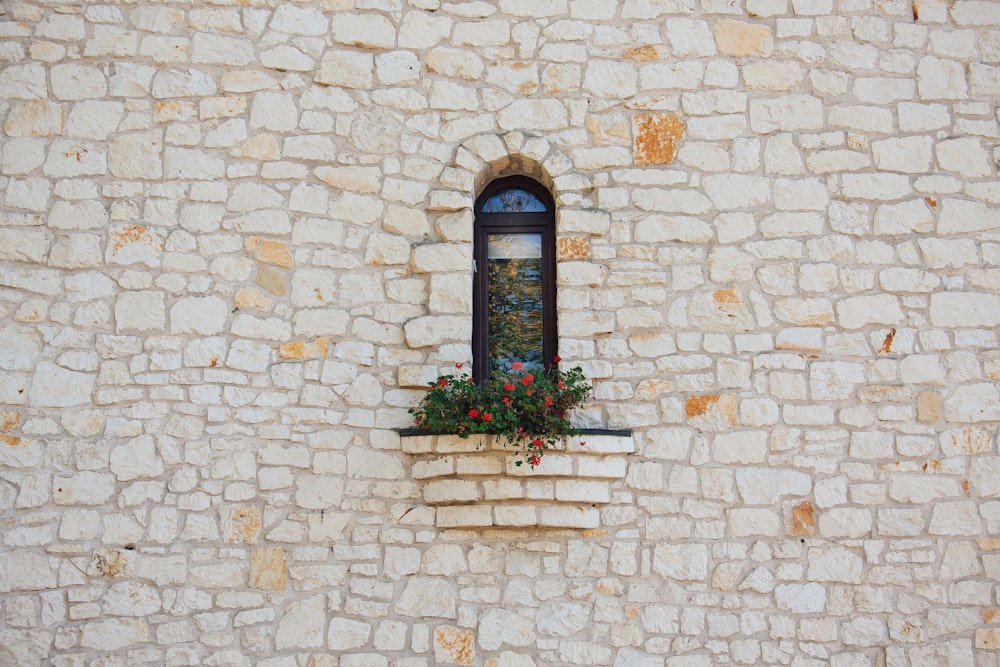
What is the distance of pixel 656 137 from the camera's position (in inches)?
184

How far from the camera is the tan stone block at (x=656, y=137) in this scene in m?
4.65

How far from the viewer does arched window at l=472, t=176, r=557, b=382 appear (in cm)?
464

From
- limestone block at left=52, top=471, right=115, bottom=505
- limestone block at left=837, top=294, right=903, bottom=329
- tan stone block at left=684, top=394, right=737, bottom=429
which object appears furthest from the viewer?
limestone block at left=837, top=294, right=903, bottom=329

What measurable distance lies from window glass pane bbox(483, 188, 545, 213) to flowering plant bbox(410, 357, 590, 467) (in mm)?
1048

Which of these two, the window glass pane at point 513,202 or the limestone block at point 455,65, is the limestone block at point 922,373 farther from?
the limestone block at point 455,65

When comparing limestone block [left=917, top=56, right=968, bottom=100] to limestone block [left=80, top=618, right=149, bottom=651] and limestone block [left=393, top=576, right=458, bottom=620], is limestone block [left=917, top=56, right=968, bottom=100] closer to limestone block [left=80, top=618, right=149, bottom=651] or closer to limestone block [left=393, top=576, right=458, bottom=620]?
limestone block [left=393, top=576, right=458, bottom=620]

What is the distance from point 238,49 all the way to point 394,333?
1.77 metres

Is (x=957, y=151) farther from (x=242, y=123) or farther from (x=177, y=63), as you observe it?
(x=177, y=63)

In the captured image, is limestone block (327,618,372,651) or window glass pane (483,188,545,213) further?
window glass pane (483,188,545,213)

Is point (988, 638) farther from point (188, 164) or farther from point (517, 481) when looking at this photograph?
point (188, 164)

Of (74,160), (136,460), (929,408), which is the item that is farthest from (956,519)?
(74,160)

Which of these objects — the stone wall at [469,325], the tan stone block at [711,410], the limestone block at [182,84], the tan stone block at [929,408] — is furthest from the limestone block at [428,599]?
the limestone block at [182,84]

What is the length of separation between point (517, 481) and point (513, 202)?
1.56 m

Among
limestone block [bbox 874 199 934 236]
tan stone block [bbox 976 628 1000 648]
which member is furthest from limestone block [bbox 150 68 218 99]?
tan stone block [bbox 976 628 1000 648]
